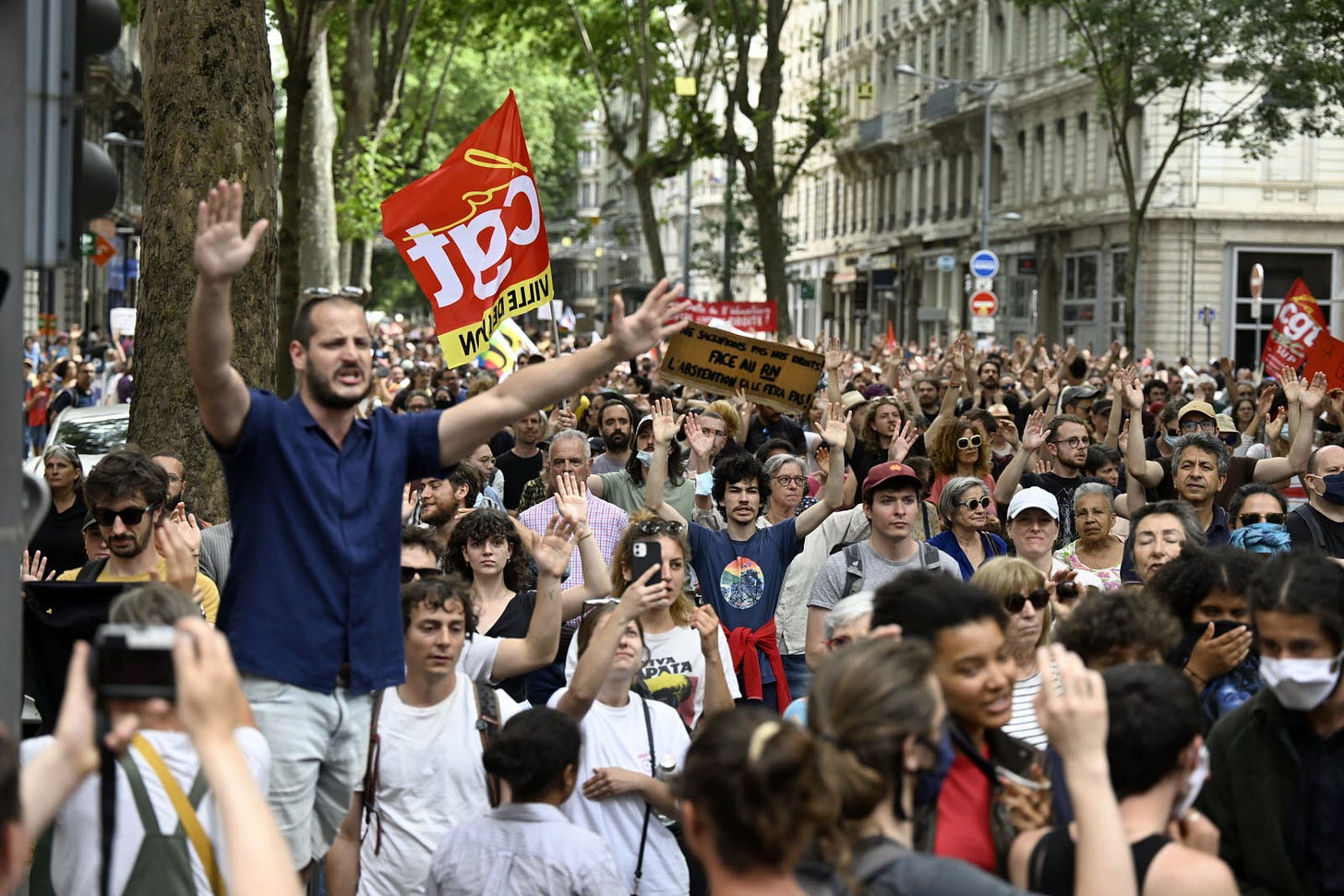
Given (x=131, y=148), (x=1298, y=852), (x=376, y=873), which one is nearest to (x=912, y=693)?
(x=1298, y=852)

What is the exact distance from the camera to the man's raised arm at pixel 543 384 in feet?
16.8

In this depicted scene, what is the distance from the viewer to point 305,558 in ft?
16.1

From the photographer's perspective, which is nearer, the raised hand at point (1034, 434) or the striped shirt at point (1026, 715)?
the striped shirt at point (1026, 715)

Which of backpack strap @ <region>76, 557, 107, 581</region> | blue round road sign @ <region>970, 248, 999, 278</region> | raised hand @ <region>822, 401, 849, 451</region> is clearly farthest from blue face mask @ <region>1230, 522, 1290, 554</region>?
blue round road sign @ <region>970, 248, 999, 278</region>

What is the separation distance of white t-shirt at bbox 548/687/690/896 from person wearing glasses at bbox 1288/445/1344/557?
4.02 m

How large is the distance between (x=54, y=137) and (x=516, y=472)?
30.1 feet

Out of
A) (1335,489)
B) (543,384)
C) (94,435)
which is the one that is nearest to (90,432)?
(94,435)

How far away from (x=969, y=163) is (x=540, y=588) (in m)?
54.9

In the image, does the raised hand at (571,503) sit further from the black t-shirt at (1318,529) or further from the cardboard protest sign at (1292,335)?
the cardboard protest sign at (1292,335)

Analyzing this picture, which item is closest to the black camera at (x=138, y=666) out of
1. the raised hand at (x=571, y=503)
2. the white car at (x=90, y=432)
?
the raised hand at (x=571, y=503)

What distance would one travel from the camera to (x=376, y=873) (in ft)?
19.4

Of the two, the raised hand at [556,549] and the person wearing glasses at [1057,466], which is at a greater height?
the person wearing glasses at [1057,466]

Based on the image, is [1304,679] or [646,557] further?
[646,557]

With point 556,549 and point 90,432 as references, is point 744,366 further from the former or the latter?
point 556,549
